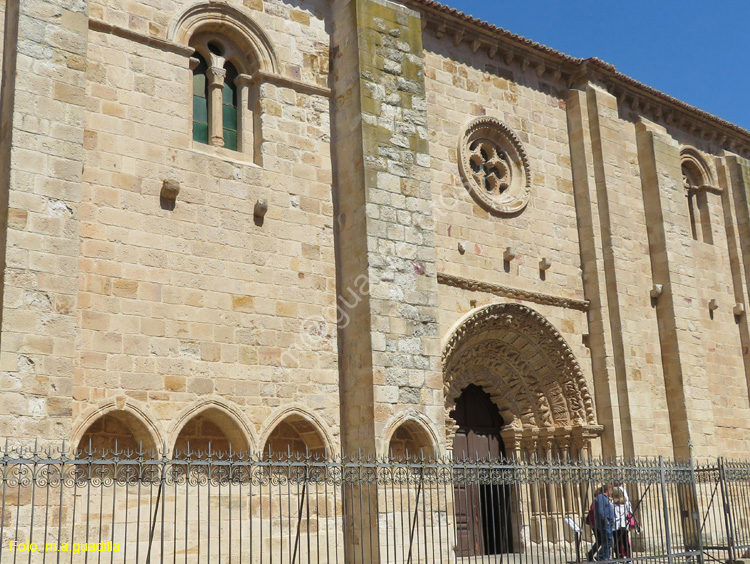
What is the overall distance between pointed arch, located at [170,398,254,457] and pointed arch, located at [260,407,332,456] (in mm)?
416

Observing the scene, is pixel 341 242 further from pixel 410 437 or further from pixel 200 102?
pixel 410 437

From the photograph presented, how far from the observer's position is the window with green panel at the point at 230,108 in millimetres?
11117

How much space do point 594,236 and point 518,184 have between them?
156cm

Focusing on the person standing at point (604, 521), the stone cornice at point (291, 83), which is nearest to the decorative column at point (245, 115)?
the stone cornice at point (291, 83)

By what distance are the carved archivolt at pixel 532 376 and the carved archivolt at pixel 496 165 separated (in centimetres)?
173

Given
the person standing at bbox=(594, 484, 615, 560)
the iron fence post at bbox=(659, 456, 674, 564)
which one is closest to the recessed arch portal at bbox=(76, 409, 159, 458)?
the person standing at bbox=(594, 484, 615, 560)

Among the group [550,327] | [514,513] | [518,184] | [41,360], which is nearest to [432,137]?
[518,184]

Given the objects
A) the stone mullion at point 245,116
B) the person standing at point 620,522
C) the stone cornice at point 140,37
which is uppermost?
the stone cornice at point 140,37

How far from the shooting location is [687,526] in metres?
13.6

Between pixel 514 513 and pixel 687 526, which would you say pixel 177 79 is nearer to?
pixel 514 513

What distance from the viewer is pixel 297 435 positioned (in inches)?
425

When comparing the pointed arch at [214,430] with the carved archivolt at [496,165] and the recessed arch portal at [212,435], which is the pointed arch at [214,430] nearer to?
the recessed arch portal at [212,435]

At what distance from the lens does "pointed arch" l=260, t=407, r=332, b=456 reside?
10.4 metres

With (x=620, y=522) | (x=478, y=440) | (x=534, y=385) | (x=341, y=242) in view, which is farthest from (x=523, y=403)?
(x=341, y=242)
